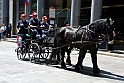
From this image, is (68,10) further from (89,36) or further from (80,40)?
(89,36)

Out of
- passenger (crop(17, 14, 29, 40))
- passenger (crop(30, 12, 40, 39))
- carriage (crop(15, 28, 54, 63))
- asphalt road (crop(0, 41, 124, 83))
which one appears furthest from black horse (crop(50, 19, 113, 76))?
passenger (crop(17, 14, 29, 40))

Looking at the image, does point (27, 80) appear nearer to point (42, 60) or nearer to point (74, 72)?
point (74, 72)

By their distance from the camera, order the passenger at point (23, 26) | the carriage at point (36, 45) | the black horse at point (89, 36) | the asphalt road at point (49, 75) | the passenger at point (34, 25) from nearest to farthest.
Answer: the asphalt road at point (49, 75) → the black horse at point (89, 36) → the carriage at point (36, 45) → the passenger at point (34, 25) → the passenger at point (23, 26)

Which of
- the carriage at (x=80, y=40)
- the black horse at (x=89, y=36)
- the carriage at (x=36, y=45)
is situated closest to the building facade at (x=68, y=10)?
the carriage at (x=36, y=45)

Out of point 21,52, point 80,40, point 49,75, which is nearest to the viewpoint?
point 49,75

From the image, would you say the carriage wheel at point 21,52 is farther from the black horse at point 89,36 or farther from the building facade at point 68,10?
the building facade at point 68,10

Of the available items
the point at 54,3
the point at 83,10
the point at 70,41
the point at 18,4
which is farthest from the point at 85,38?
the point at 18,4

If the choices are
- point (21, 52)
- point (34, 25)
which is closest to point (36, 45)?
point (34, 25)

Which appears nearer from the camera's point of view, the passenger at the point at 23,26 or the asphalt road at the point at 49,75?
the asphalt road at the point at 49,75

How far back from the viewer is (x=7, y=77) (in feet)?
24.2

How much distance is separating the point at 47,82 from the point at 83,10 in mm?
15813

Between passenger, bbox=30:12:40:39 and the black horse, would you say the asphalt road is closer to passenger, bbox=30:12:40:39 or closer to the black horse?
the black horse

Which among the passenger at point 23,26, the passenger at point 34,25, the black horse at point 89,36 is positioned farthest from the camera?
the passenger at point 23,26

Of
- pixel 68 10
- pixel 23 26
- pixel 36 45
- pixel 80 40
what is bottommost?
pixel 36 45
